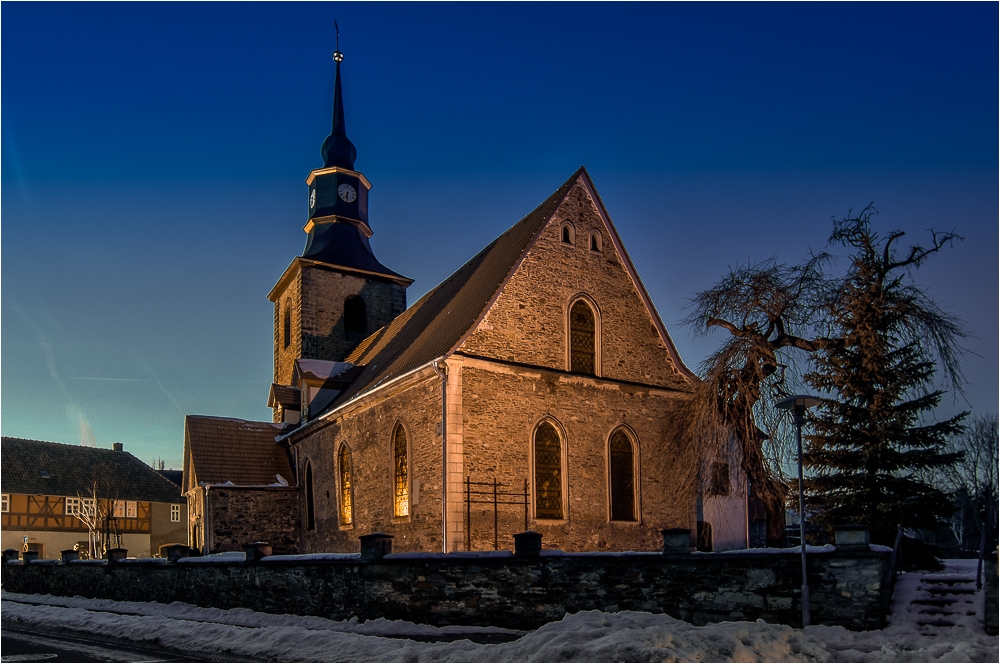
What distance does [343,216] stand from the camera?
31.7 metres

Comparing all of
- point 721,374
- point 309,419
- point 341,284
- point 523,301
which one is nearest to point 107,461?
point 341,284

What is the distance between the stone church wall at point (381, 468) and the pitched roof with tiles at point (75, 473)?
835 inches

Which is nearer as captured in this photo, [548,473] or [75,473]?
[548,473]

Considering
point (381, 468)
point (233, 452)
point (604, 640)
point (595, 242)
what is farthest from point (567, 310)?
point (233, 452)

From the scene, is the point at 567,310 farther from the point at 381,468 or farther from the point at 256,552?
the point at 256,552

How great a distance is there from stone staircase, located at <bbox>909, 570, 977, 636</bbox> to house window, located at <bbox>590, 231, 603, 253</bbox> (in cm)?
A: 988

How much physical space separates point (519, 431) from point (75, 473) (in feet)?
103

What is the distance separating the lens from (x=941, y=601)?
11.1 meters

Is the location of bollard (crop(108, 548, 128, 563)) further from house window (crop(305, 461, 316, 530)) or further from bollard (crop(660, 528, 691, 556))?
bollard (crop(660, 528, 691, 556))

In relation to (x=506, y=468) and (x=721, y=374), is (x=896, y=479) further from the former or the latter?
(x=506, y=468)

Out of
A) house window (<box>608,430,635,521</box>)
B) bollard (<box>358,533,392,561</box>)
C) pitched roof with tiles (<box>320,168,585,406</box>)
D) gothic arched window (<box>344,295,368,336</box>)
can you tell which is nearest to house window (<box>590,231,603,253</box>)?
pitched roof with tiles (<box>320,168,585,406</box>)

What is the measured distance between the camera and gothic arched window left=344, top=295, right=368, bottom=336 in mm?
30312

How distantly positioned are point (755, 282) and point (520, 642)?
9.45m

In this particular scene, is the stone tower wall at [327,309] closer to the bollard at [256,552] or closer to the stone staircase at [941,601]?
the bollard at [256,552]
